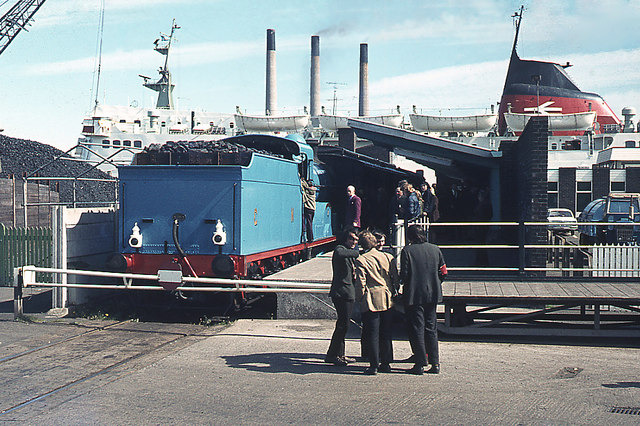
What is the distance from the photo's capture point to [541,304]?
A: 9789mm

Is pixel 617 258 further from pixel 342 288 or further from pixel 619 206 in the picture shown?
pixel 619 206

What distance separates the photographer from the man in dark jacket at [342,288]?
818 centimetres

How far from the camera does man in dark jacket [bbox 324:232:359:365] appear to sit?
26.8 ft

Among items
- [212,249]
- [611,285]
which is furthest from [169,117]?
[611,285]

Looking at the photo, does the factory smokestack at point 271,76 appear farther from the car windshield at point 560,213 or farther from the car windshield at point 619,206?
the car windshield at point 619,206

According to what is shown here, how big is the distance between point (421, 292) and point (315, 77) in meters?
60.0

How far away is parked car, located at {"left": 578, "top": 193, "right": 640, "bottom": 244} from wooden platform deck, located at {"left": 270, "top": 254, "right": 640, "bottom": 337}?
7.65 metres

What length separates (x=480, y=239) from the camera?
2294 centimetres

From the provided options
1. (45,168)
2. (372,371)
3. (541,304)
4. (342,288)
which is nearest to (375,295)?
(342,288)

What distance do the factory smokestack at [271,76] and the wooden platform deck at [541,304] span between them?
5297cm

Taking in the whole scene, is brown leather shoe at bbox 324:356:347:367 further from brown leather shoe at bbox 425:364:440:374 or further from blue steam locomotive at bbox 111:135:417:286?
blue steam locomotive at bbox 111:135:417:286

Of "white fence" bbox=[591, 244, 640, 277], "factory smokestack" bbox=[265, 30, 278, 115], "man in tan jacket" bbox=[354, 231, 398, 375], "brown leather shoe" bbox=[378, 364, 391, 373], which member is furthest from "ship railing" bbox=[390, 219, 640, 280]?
"factory smokestack" bbox=[265, 30, 278, 115]

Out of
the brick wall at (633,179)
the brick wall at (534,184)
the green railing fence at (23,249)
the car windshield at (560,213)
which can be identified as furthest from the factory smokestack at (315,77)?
the brick wall at (534,184)

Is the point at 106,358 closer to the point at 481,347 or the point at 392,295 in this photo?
the point at 392,295
